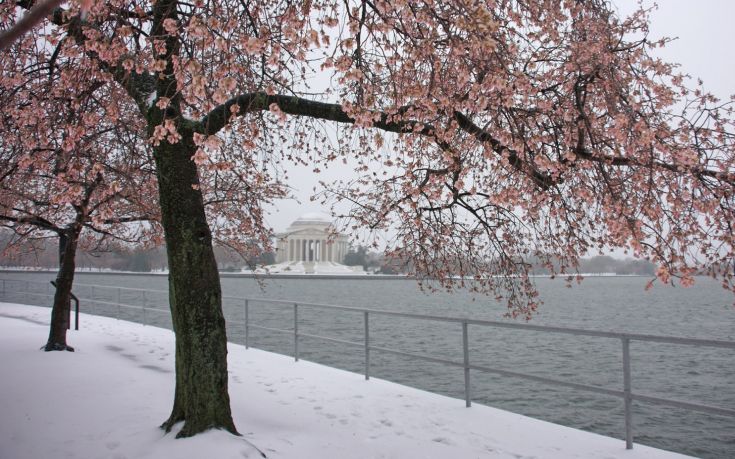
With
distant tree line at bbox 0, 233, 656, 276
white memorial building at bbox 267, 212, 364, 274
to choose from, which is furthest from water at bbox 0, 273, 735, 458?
white memorial building at bbox 267, 212, 364, 274

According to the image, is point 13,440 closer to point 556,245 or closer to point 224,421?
point 224,421

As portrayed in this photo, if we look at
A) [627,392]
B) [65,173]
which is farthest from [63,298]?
[627,392]

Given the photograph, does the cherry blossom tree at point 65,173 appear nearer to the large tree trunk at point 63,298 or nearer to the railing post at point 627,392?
the large tree trunk at point 63,298

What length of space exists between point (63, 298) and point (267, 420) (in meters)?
6.87

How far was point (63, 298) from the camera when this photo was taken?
1106 cm

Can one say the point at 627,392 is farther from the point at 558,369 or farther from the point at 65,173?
the point at 558,369

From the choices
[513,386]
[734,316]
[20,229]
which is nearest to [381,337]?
[513,386]

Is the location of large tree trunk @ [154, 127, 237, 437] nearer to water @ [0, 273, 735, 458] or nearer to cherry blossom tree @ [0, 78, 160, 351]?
cherry blossom tree @ [0, 78, 160, 351]

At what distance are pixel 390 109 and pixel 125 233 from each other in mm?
12117

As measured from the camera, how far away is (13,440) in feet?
17.9

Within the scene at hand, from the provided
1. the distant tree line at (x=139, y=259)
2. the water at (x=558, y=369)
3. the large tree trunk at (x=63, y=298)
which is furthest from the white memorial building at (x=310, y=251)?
the large tree trunk at (x=63, y=298)

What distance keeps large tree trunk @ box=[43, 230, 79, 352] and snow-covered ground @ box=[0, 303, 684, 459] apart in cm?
73

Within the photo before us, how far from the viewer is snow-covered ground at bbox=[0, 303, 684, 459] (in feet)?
17.4

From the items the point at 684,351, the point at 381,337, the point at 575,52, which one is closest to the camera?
the point at 575,52
